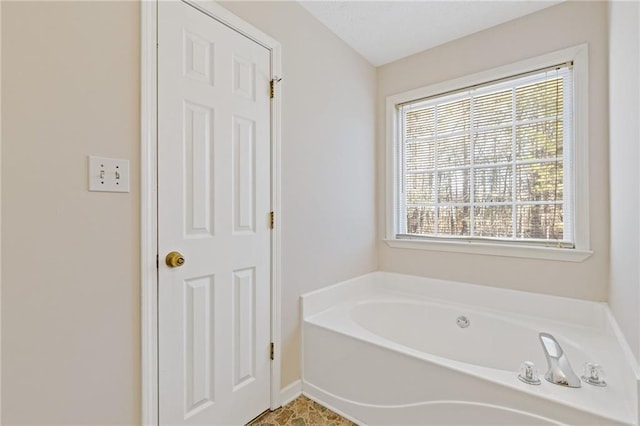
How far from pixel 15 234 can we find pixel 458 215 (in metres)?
2.48

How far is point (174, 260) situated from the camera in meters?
1.27

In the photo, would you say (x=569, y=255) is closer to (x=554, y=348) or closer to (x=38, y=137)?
(x=554, y=348)

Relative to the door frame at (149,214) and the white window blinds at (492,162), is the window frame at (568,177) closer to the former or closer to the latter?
the white window blinds at (492,162)

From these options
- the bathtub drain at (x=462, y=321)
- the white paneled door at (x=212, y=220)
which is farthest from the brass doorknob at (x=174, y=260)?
the bathtub drain at (x=462, y=321)

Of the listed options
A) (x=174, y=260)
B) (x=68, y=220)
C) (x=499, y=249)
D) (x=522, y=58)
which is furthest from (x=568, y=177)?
(x=68, y=220)

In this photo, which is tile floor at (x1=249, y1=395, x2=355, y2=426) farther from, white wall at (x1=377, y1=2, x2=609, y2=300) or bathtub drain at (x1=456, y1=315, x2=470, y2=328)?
white wall at (x1=377, y1=2, x2=609, y2=300)

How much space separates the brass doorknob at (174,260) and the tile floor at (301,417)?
100cm

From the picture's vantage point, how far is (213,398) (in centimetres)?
145

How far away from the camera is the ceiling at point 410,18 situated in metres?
1.90

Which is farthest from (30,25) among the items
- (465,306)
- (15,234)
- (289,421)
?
(465,306)

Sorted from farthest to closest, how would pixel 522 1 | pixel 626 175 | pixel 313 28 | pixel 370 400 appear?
pixel 313 28, pixel 522 1, pixel 370 400, pixel 626 175

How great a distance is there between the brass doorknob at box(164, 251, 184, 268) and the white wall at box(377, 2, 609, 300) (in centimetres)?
182

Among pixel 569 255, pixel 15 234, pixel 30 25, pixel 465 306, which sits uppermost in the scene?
pixel 30 25

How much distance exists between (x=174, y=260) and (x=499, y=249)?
2.05 m
